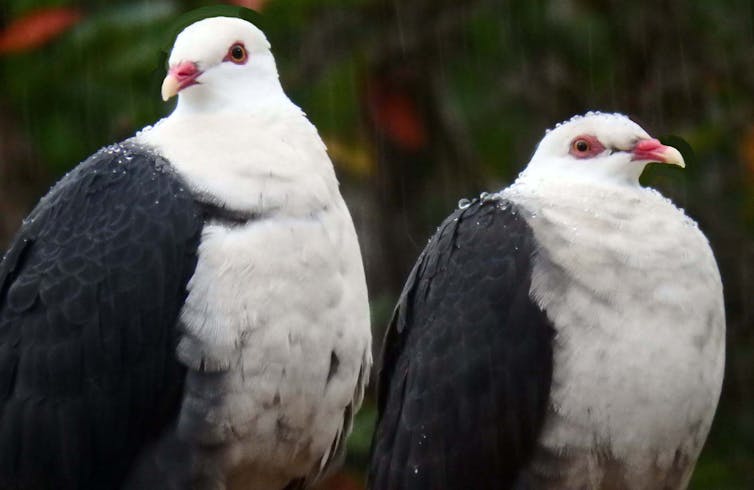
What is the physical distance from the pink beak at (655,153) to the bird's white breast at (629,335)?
0.60 ft

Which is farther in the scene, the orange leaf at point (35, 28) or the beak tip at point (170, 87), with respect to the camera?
the orange leaf at point (35, 28)

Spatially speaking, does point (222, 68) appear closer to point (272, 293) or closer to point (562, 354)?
point (272, 293)

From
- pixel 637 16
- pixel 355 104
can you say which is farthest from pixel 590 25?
pixel 355 104

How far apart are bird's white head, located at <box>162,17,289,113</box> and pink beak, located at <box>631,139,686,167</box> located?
3.43 feet

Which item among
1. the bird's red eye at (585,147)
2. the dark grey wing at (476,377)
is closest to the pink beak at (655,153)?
the bird's red eye at (585,147)

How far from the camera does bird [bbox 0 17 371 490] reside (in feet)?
15.4

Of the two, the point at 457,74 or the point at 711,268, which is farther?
the point at 457,74

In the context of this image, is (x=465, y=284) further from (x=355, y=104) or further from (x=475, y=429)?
(x=355, y=104)

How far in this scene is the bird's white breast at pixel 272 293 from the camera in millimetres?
4707

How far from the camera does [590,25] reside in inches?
291

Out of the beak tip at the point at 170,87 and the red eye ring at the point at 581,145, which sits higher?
the beak tip at the point at 170,87

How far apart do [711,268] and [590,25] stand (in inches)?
95.9

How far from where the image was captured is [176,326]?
472 cm

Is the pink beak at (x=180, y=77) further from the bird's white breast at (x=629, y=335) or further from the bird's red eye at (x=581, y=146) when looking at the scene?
the bird's red eye at (x=581, y=146)
